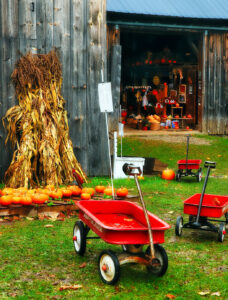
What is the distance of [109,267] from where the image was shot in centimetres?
434

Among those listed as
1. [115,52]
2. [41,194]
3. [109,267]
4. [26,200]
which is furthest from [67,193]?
[115,52]

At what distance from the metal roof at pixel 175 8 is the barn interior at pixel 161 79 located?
178 cm

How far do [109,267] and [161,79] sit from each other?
1867 cm

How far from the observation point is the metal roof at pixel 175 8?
1702 cm

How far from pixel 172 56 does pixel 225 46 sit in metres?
3.15

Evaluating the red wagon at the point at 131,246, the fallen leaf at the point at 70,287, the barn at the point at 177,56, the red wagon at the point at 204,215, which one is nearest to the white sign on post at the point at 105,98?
the red wagon at the point at 204,215

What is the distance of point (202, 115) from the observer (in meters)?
18.4

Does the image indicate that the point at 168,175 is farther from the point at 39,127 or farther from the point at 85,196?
the point at 85,196

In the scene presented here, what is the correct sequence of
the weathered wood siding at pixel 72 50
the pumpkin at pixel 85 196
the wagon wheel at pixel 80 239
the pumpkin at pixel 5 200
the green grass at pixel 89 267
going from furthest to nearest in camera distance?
1. the weathered wood siding at pixel 72 50
2. the pumpkin at pixel 85 196
3. the pumpkin at pixel 5 200
4. the wagon wheel at pixel 80 239
5. the green grass at pixel 89 267

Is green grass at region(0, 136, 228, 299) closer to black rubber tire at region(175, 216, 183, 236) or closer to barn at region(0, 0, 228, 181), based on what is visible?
black rubber tire at region(175, 216, 183, 236)

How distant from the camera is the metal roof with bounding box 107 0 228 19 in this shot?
55.8 ft

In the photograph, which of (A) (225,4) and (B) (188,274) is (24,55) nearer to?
(B) (188,274)

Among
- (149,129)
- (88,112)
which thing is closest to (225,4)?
(149,129)

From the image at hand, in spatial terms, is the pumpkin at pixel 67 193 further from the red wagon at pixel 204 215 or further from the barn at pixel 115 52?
the barn at pixel 115 52
